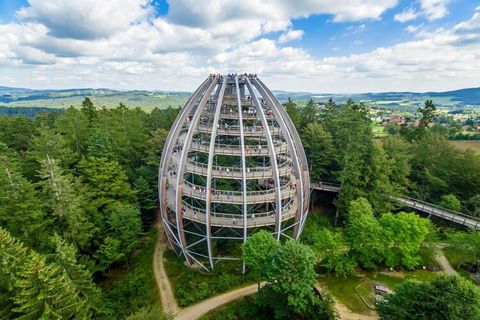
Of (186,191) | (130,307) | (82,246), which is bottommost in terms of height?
(130,307)

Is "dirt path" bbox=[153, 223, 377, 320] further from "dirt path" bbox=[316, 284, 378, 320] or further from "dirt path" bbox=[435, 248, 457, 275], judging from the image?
"dirt path" bbox=[435, 248, 457, 275]

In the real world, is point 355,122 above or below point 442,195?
above

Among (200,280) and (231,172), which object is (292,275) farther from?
(200,280)

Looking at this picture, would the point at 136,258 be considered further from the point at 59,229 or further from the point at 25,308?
the point at 25,308

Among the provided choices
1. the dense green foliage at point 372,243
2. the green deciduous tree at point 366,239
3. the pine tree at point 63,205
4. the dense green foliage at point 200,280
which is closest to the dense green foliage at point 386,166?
the green deciduous tree at point 366,239

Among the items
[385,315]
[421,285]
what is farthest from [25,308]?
[421,285]

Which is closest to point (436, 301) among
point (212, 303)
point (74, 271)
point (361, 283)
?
point (361, 283)

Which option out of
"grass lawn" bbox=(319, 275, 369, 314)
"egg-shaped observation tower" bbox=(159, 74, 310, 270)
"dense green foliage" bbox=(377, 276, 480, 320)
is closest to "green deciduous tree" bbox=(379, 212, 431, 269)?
"grass lawn" bbox=(319, 275, 369, 314)
